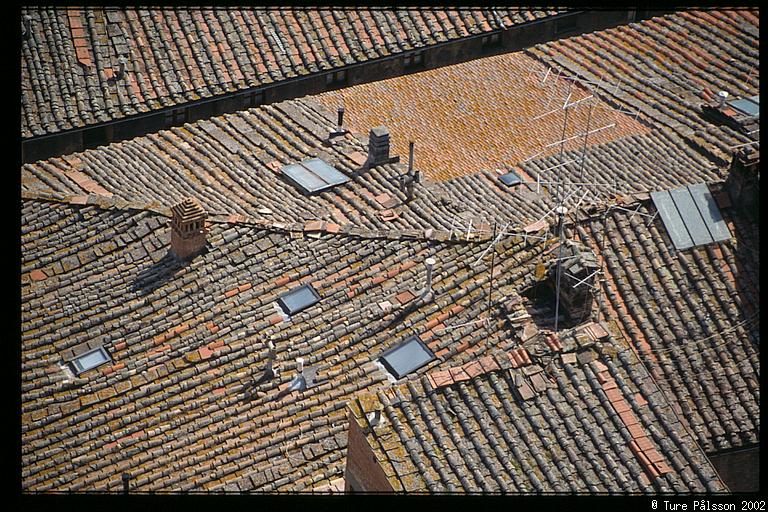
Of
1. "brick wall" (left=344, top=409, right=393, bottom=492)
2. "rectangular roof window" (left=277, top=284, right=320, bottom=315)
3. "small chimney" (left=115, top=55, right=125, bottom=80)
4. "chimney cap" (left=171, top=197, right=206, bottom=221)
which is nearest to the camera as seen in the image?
"brick wall" (left=344, top=409, right=393, bottom=492)

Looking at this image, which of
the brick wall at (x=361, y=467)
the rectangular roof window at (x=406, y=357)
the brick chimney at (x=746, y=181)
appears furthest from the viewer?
the brick chimney at (x=746, y=181)

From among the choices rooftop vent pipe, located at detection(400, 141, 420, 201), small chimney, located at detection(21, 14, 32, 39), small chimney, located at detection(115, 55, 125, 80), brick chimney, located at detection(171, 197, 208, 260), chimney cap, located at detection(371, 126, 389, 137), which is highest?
small chimney, located at detection(21, 14, 32, 39)

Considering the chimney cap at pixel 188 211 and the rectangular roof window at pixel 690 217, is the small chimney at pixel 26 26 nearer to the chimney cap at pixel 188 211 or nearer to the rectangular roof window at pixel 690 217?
the chimney cap at pixel 188 211

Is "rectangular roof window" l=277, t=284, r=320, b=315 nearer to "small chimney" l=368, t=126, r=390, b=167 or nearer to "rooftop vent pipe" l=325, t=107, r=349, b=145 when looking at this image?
"small chimney" l=368, t=126, r=390, b=167

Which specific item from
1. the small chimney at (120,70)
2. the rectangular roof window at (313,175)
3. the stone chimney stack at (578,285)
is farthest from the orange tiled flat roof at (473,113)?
Answer: the stone chimney stack at (578,285)

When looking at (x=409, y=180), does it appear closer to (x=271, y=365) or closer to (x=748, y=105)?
(x=271, y=365)

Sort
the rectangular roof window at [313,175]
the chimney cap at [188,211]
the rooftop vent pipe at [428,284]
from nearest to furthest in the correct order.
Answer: the rooftop vent pipe at [428,284], the chimney cap at [188,211], the rectangular roof window at [313,175]

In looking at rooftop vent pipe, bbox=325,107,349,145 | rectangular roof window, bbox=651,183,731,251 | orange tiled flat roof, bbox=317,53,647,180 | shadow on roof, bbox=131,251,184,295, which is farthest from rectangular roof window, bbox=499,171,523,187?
shadow on roof, bbox=131,251,184,295

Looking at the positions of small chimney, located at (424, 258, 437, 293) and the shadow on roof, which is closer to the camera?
small chimney, located at (424, 258, 437, 293)
